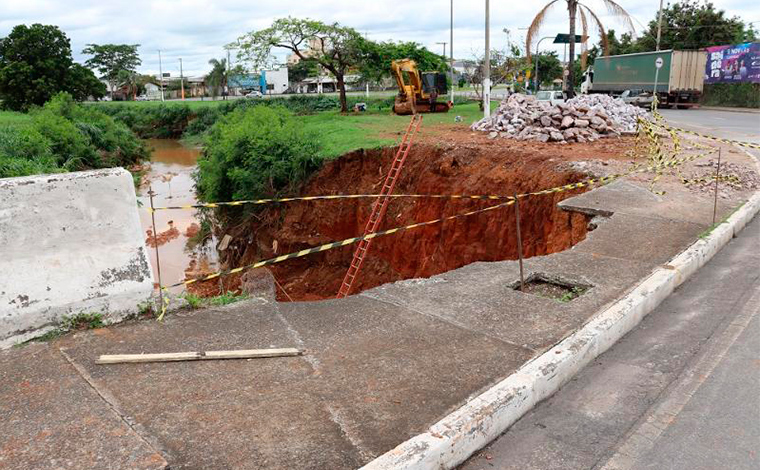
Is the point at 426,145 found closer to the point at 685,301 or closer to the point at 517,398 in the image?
the point at 685,301

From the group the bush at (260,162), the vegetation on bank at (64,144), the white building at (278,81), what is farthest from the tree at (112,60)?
the bush at (260,162)

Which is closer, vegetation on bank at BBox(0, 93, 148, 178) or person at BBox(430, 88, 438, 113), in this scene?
vegetation on bank at BBox(0, 93, 148, 178)

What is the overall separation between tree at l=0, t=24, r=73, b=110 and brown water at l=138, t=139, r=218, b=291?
756 inches

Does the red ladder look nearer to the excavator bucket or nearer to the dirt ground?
the dirt ground

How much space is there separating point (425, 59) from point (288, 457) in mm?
37700

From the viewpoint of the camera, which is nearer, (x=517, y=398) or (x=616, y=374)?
(x=517, y=398)

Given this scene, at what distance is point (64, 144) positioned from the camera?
24.5 meters

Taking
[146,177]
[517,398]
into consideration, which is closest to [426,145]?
[517,398]

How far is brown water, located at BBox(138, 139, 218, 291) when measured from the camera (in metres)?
19.8

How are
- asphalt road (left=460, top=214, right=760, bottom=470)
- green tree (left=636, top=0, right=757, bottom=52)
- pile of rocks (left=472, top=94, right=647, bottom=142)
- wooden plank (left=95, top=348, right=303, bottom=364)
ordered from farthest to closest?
green tree (left=636, top=0, right=757, bottom=52), pile of rocks (left=472, top=94, right=647, bottom=142), wooden plank (left=95, top=348, right=303, bottom=364), asphalt road (left=460, top=214, right=760, bottom=470)

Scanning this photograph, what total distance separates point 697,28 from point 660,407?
182ft

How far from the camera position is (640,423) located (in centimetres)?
414

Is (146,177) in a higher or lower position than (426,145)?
lower

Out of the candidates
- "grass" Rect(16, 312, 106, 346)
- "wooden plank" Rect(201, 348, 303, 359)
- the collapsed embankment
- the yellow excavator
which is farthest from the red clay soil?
the yellow excavator
